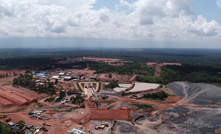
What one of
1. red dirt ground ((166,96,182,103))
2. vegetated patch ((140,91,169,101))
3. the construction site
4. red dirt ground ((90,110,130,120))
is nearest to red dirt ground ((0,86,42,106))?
the construction site

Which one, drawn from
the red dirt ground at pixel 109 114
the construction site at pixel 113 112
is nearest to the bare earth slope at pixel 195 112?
the construction site at pixel 113 112

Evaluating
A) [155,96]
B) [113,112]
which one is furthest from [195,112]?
[113,112]

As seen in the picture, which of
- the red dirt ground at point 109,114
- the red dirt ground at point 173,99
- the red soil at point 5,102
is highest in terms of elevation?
the red soil at point 5,102

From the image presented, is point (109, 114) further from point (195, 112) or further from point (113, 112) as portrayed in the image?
point (195, 112)

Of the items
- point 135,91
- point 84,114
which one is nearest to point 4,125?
point 84,114

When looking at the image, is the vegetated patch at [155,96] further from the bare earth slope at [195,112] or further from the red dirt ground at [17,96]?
the red dirt ground at [17,96]

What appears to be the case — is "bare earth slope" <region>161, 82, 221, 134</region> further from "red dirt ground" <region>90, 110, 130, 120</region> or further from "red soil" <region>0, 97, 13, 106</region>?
"red soil" <region>0, 97, 13, 106</region>

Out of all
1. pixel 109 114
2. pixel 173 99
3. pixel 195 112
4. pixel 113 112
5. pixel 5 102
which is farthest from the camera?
pixel 173 99
